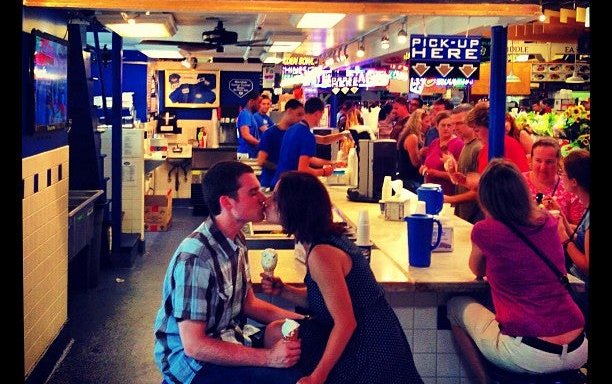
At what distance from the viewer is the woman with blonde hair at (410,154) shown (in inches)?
363

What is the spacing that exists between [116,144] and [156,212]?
96.6 inches

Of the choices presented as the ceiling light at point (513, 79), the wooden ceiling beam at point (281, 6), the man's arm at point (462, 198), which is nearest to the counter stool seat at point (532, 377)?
the wooden ceiling beam at point (281, 6)

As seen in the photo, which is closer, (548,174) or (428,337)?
(428,337)

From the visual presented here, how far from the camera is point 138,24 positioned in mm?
8211

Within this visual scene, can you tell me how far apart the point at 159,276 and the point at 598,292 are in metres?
8.07

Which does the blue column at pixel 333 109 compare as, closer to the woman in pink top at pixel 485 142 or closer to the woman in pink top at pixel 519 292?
the woman in pink top at pixel 485 142

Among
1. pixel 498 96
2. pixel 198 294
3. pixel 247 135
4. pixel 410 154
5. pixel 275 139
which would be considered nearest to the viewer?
pixel 198 294

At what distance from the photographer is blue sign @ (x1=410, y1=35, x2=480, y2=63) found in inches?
304

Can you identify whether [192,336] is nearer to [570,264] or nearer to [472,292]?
[472,292]

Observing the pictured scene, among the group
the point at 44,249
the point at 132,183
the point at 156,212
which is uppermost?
the point at 132,183

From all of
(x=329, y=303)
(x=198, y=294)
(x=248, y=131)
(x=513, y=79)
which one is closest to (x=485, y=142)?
(x=329, y=303)

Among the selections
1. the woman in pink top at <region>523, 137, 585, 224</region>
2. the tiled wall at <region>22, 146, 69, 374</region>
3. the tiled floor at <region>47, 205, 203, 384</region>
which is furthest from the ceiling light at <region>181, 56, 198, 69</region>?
the woman in pink top at <region>523, 137, 585, 224</region>

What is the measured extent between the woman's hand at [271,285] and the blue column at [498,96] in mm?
3439

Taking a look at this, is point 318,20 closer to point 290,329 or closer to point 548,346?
point 548,346
